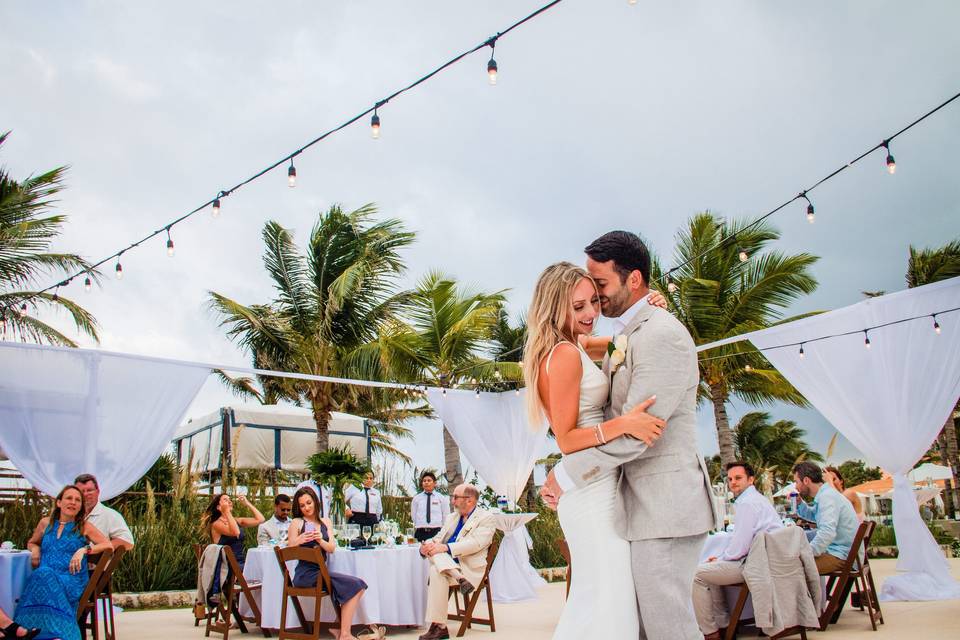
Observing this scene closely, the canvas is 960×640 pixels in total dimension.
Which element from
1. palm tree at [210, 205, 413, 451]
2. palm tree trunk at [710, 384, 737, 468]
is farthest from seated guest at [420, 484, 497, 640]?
palm tree trunk at [710, 384, 737, 468]

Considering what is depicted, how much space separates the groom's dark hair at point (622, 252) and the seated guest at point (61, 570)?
5.06 meters

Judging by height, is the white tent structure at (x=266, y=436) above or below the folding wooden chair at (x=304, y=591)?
above

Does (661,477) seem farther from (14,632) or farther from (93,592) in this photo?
(93,592)

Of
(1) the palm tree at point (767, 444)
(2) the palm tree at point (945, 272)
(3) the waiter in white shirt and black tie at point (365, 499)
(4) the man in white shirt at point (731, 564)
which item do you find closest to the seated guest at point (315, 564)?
(3) the waiter in white shirt and black tie at point (365, 499)

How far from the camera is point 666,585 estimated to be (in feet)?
6.47

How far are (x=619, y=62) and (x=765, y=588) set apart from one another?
27.9 feet

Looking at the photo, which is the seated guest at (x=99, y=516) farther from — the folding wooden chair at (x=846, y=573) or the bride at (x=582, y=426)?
the folding wooden chair at (x=846, y=573)

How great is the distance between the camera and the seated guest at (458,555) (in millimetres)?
6723

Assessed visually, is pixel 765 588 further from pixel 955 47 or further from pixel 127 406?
pixel 955 47

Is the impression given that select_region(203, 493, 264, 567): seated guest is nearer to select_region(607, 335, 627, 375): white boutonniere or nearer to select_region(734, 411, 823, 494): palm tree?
select_region(607, 335, 627, 375): white boutonniere

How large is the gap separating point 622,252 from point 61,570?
17.0 ft

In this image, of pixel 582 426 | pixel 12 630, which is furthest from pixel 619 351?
pixel 12 630

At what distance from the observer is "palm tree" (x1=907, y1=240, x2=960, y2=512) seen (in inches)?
685

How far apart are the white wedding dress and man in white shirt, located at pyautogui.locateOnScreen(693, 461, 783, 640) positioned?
12.8 ft
